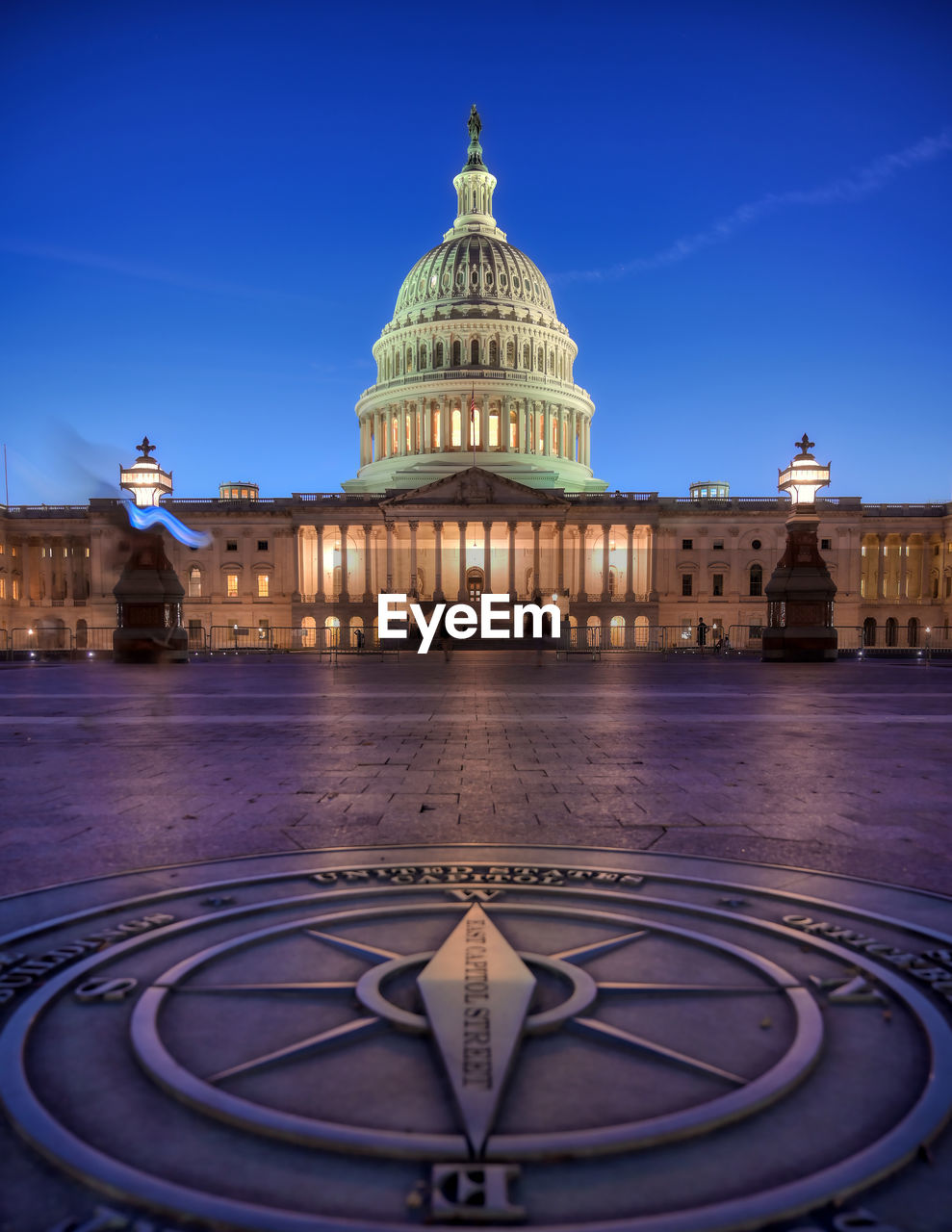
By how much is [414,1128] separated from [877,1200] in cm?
136

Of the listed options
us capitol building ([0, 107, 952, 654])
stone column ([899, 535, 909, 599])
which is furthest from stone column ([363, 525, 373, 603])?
stone column ([899, 535, 909, 599])

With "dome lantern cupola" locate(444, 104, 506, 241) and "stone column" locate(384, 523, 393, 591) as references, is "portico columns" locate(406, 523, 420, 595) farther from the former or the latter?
"dome lantern cupola" locate(444, 104, 506, 241)

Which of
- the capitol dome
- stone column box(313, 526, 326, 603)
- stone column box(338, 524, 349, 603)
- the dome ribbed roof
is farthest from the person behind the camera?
the dome ribbed roof

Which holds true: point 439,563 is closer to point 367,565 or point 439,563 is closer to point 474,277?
point 367,565

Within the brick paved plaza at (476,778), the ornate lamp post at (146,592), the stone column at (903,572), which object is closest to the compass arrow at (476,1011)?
the brick paved plaza at (476,778)

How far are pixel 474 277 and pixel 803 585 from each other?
8099 cm

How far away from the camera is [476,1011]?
317cm

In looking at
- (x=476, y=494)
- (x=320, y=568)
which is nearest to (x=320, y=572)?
(x=320, y=568)

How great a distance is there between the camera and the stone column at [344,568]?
85375 millimetres

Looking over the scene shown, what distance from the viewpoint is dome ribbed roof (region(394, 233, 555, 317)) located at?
104m

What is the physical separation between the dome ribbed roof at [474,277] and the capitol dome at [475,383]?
16cm

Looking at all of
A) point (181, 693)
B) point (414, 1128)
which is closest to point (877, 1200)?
point (414, 1128)

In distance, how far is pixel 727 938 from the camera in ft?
14.0

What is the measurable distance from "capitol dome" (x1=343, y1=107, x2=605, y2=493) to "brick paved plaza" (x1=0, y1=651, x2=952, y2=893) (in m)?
79.5
